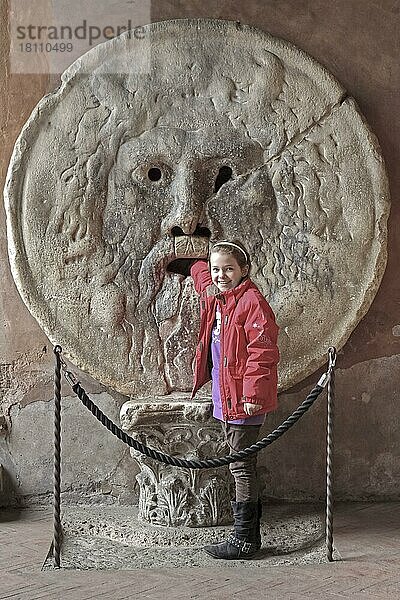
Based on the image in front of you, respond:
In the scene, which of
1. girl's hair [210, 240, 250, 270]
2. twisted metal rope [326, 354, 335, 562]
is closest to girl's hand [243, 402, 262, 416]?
twisted metal rope [326, 354, 335, 562]

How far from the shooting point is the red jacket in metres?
4.09

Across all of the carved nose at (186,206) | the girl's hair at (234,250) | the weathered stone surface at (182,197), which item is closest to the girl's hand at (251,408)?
the girl's hair at (234,250)

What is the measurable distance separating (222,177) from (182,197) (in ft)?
1.00

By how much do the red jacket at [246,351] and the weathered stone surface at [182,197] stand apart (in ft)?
2.15

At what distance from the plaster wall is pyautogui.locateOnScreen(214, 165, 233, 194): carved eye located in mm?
777

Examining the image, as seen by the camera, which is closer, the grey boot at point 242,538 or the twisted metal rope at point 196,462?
the twisted metal rope at point 196,462

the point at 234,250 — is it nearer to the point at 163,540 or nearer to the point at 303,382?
the point at 303,382

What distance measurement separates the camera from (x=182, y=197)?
4.81 metres

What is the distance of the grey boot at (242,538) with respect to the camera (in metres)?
4.16

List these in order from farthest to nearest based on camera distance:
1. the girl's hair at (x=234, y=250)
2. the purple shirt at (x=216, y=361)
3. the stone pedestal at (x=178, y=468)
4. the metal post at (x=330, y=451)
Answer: the stone pedestal at (x=178, y=468) → the purple shirt at (x=216, y=361) → the girl's hair at (x=234, y=250) → the metal post at (x=330, y=451)

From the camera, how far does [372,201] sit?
16.3 ft

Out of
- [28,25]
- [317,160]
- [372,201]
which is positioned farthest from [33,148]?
[372,201]

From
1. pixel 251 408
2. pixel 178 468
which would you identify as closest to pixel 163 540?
pixel 178 468

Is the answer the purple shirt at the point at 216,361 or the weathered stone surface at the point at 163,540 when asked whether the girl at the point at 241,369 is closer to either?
the purple shirt at the point at 216,361
